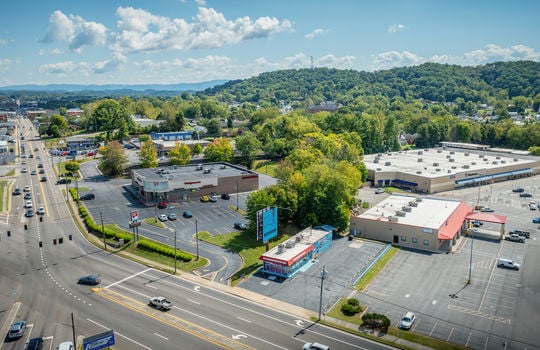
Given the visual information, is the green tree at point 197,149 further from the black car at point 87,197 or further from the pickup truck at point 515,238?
the pickup truck at point 515,238

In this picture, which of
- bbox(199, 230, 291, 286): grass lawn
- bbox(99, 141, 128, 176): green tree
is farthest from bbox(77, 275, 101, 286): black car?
bbox(99, 141, 128, 176): green tree

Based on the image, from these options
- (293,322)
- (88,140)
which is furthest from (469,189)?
(88,140)

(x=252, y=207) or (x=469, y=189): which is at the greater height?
(x=252, y=207)

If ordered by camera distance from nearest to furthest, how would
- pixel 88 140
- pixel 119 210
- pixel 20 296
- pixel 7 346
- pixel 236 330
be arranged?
pixel 7 346, pixel 236 330, pixel 20 296, pixel 119 210, pixel 88 140

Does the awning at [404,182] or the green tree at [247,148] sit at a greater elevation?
the green tree at [247,148]

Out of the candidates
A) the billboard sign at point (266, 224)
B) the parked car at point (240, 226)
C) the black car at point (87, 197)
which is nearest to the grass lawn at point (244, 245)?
the parked car at point (240, 226)

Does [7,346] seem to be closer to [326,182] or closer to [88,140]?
[326,182]
